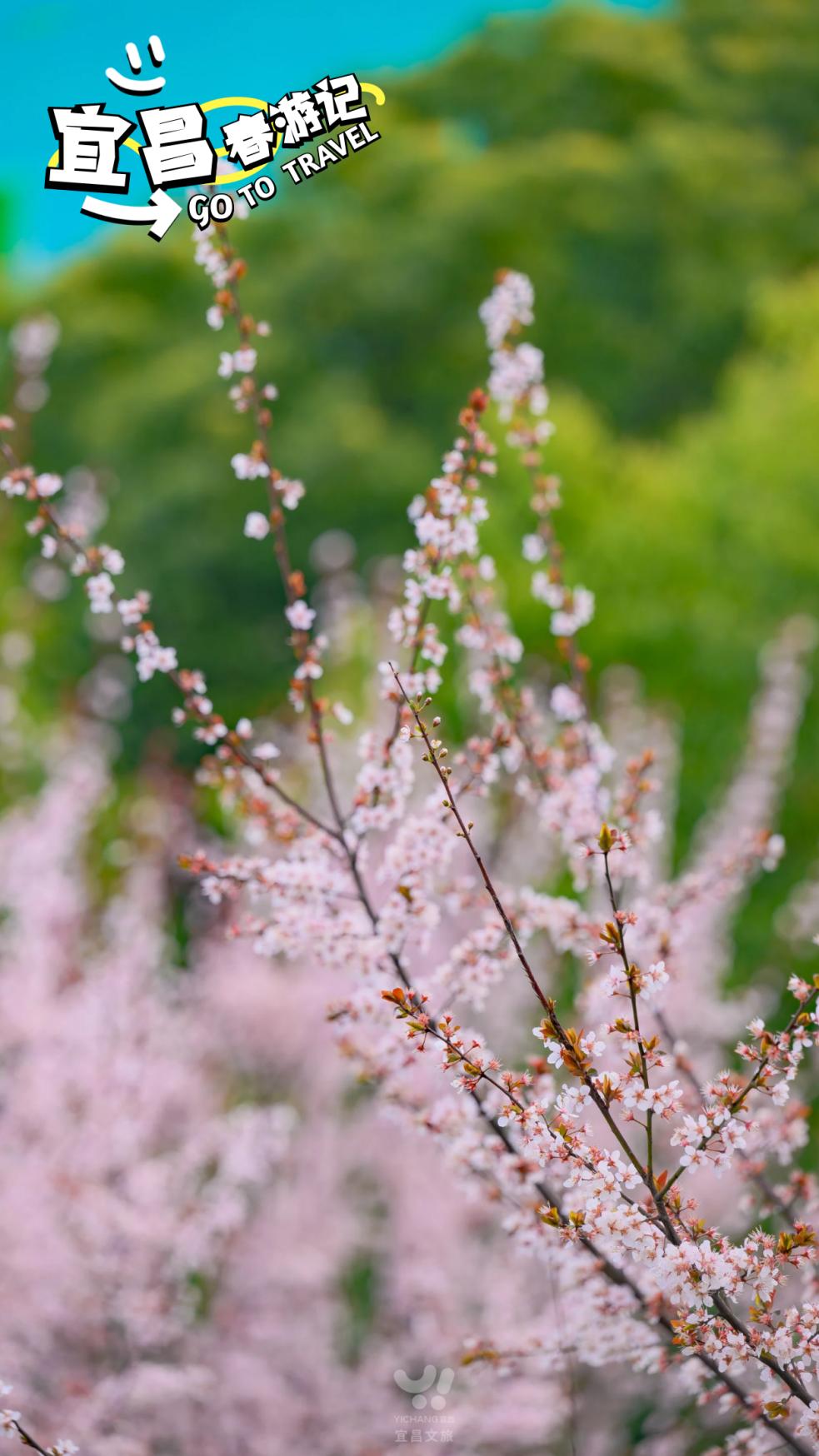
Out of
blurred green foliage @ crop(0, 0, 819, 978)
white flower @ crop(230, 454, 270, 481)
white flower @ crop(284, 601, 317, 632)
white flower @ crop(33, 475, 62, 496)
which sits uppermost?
blurred green foliage @ crop(0, 0, 819, 978)

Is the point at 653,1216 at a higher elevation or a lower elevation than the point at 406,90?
lower

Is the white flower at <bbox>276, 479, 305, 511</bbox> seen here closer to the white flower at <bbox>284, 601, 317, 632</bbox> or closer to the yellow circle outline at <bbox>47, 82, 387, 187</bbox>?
the white flower at <bbox>284, 601, 317, 632</bbox>

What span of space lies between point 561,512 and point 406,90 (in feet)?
39.5

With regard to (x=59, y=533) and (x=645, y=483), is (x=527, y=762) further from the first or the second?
(x=645, y=483)

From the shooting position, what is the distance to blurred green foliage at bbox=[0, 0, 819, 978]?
49.0ft

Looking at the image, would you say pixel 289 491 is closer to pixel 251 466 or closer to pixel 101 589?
pixel 251 466

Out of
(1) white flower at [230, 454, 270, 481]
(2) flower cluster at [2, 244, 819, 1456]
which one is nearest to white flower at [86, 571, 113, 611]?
(2) flower cluster at [2, 244, 819, 1456]

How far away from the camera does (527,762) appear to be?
288 cm

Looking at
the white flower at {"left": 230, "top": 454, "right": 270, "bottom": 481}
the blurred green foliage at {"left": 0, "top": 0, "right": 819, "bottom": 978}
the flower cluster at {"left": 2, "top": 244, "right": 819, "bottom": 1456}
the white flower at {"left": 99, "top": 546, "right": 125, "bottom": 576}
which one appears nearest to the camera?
the flower cluster at {"left": 2, "top": 244, "right": 819, "bottom": 1456}

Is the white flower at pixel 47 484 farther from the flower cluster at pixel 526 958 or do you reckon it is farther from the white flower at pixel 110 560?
the white flower at pixel 110 560

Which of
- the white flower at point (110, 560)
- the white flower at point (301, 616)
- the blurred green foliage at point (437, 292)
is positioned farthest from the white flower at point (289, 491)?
the blurred green foliage at point (437, 292)

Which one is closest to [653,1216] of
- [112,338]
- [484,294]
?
[484,294]

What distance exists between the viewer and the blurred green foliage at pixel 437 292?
588 inches

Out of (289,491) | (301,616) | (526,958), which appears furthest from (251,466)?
(526,958)
